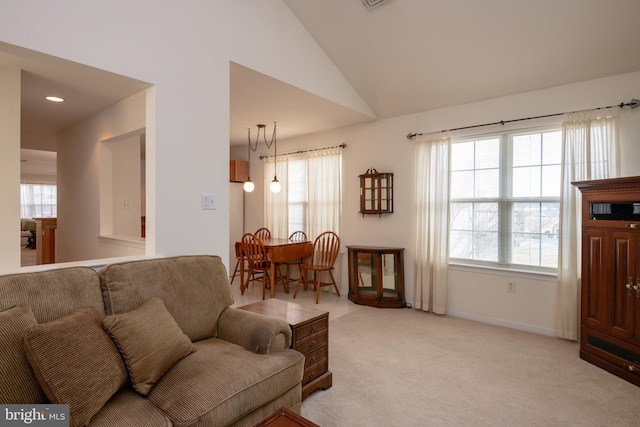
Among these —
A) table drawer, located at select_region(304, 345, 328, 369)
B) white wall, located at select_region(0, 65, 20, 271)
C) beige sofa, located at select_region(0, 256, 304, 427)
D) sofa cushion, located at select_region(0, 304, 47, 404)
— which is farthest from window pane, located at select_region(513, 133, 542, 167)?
white wall, located at select_region(0, 65, 20, 271)

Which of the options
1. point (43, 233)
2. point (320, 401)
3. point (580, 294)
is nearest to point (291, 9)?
point (320, 401)

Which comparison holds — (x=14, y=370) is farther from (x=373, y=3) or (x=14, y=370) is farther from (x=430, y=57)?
(x=430, y=57)

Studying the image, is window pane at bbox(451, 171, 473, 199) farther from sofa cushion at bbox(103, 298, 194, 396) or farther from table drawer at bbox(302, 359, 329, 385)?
sofa cushion at bbox(103, 298, 194, 396)

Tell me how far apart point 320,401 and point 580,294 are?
260 centimetres

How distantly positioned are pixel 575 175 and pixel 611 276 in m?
1.02

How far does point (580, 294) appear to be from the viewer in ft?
10.2

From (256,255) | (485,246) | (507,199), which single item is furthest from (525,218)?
(256,255)

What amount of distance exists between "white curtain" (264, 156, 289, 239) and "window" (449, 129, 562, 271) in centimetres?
265

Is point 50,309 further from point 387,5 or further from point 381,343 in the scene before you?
point 387,5

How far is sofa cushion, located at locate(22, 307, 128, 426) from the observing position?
4.08ft

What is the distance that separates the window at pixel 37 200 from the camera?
1167 cm

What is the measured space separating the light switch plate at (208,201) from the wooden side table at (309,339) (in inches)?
31.6

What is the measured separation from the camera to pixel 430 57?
11.2ft

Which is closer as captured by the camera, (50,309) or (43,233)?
(50,309)
